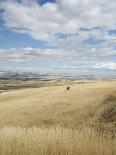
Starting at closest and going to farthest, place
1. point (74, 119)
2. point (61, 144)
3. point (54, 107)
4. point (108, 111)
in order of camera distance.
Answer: point (61, 144) < point (108, 111) < point (74, 119) < point (54, 107)

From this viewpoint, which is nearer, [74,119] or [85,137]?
[85,137]

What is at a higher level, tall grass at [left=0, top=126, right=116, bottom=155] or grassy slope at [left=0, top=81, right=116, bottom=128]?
tall grass at [left=0, top=126, right=116, bottom=155]

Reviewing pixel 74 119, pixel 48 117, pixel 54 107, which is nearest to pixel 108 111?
pixel 74 119

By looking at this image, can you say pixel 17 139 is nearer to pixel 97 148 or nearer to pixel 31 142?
pixel 31 142

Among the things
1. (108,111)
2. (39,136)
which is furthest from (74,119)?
(39,136)

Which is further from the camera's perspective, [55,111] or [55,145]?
[55,111]

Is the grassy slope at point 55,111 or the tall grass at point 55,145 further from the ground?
the tall grass at point 55,145

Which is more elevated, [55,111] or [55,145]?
[55,145]

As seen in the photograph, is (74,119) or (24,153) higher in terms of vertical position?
(24,153)

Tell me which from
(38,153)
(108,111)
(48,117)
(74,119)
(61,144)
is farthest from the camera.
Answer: (48,117)

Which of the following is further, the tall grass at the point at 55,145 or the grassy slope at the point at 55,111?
the grassy slope at the point at 55,111

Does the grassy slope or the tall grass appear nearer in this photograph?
the tall grass

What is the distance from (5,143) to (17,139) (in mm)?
518

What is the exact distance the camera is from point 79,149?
761 centimetres
